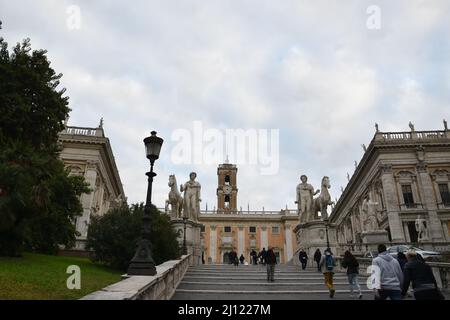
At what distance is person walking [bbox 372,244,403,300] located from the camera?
21.0 feet

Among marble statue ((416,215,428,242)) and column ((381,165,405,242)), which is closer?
marble statue ((416,215,428,242))

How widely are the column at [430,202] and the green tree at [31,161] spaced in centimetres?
3380

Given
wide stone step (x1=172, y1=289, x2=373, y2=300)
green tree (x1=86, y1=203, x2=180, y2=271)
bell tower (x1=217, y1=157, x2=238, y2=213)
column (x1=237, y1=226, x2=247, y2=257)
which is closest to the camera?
wide stone step (x1=172, y1=289, x2=373, y2=300)

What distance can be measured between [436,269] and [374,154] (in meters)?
31.4

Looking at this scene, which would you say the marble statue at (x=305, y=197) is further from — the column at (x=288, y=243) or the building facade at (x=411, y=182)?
the column at (x=288, y=243)

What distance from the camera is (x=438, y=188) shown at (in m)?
37.6

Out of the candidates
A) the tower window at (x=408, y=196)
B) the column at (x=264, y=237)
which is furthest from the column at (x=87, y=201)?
the column at (x=264, y=237)

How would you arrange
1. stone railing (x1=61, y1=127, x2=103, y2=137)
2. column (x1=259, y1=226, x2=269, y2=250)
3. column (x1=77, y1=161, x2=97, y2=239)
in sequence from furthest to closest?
column (x1=259, y1=226, x2=269, y2=250)
stone railing (x1=61, y1=127, x2=103, y2=137)
column (x1=77, y1=161, x2=97, y2=239)

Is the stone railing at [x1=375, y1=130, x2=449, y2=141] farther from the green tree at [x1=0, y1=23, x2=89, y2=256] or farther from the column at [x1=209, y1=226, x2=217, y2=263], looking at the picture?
the column at [x1=209, y1=226, x2=217, y2=263]

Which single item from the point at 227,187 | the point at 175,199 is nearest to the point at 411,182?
the point at 175,199

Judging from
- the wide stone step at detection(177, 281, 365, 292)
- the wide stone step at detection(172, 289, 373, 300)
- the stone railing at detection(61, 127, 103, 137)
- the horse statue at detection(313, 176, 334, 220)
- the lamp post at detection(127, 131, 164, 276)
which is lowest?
the wide stone step at detection(172, 289, 373, 300)

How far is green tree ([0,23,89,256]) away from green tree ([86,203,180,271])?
264cm

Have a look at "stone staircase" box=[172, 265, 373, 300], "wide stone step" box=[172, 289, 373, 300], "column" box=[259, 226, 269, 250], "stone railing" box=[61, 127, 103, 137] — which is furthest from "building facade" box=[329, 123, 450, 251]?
"column" box=[259, 226, 269, 250]
